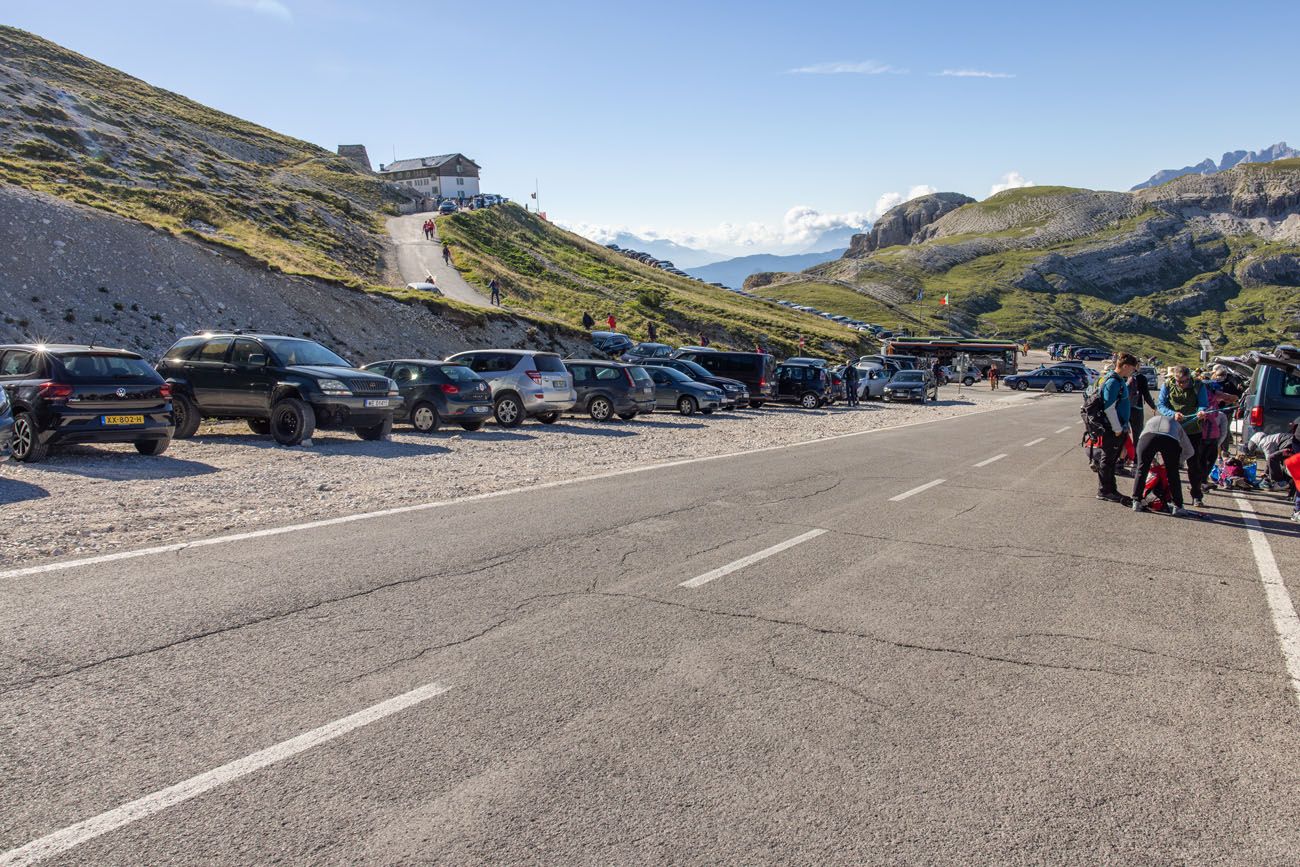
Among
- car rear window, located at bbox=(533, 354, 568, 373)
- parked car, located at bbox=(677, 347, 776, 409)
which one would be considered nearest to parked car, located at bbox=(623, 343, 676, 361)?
parked car, located at bbox=(677, 347, 776, 409)

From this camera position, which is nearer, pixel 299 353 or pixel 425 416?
pixel 299 353

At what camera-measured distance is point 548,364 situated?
66.7 ft

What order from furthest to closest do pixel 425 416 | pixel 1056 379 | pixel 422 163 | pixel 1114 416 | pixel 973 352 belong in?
pixel 422 163 → pixel 973 352 → pixel 1056 379 → pixel 425 416 → pixel 1114 416

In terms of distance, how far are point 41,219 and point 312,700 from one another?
1310 inches

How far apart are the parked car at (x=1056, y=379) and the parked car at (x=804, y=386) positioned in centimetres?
2949

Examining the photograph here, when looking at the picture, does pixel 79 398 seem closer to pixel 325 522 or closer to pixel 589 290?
pixel 325 522

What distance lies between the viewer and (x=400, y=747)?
12.0 ft

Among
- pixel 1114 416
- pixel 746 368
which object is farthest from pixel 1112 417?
pixel 746 368

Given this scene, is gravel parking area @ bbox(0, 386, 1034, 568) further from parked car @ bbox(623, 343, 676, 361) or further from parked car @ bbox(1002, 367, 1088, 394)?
parked car @ bbox(1002, 367, 1088, 394)

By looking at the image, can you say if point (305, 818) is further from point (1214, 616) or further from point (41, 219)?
point (41, 219)

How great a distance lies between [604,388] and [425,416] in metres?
6.13

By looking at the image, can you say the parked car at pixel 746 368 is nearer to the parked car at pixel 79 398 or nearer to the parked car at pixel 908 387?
the parked car at pixel 908 387

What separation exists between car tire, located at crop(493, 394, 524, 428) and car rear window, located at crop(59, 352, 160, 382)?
806 cm

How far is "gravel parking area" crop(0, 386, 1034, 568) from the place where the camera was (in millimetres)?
7895
